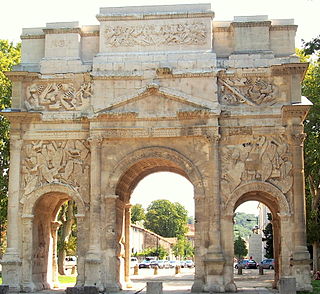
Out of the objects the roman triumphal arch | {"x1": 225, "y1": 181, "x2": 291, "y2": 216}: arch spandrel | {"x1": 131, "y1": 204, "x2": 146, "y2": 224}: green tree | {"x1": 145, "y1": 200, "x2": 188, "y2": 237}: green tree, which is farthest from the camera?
{"x1": 131, "y1": 204, "x2": 146, "y2": 224}: green tree

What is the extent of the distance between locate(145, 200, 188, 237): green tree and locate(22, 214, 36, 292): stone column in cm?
7260

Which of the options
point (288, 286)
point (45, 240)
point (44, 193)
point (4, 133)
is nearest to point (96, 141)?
point (44, 193)

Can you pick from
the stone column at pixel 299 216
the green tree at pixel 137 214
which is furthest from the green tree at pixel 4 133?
the green tree at pixel 137 214

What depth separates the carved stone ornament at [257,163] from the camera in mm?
23062

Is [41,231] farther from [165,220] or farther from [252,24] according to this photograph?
[165,220]

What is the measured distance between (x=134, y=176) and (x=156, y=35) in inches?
237

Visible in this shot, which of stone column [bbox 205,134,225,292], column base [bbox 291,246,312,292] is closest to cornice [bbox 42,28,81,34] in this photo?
stone column [bbox 205,134,225,292]

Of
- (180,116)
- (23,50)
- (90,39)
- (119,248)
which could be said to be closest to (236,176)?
(180,116)

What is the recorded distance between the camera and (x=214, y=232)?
22.5 m

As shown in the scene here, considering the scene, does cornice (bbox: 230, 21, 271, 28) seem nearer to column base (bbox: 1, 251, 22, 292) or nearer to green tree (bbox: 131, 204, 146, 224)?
column base (bbox: 1, 251, 22, 292)

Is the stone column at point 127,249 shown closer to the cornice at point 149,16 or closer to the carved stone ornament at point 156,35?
the carved stone ornament at point 156,35

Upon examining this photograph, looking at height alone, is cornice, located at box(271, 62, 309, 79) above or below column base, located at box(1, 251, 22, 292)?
above

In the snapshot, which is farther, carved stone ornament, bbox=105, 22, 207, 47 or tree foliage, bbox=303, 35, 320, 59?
carved stone ornament, bbox=105, 22, 207, 47

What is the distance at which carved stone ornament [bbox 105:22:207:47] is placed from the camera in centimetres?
2441
